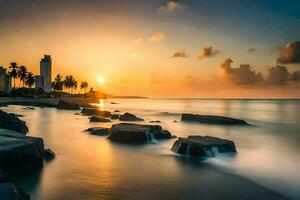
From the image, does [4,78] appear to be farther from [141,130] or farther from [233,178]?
[233,178]

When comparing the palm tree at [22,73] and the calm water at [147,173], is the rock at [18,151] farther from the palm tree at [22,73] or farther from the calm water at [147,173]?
the palm tree at [22,73]

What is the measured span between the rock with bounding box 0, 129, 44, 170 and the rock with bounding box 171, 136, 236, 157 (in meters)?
8.89

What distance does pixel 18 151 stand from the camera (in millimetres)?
14742

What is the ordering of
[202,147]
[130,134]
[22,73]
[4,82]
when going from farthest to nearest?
1. [4,82]
2. [22,73]
3. [130,134]
4. [202,147]

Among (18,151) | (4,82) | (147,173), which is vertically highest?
(4,82)

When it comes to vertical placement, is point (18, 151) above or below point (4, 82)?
below

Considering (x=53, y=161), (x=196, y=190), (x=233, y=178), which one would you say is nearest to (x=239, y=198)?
(x=196, y=190)

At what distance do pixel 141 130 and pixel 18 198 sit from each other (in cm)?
1868

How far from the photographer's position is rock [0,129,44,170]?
1416 centimetres

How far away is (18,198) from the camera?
850 cm

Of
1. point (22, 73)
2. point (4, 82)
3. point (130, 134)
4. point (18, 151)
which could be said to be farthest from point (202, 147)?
point (4, 82)

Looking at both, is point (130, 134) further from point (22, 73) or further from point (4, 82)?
point (4, 82)

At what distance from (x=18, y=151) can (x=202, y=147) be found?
10.7 metres

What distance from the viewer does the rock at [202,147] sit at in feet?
66.8
